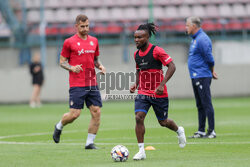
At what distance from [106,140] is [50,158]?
270 cm

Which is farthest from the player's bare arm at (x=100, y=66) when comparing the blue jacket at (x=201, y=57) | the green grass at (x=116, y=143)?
the blue jacket at (x=201, y=57)

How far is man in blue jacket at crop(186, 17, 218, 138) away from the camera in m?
10.5

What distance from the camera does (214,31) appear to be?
2852cm

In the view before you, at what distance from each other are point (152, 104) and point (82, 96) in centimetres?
151

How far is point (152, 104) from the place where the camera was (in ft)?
26.4

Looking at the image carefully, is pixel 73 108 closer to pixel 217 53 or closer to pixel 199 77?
pixel 199 77

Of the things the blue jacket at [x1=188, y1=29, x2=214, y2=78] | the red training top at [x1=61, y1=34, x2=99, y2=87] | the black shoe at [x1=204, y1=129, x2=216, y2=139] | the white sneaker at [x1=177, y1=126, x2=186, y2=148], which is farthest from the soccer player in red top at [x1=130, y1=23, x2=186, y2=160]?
the blue jacket at [x1=188, y1=29, x2=214, y2=78]

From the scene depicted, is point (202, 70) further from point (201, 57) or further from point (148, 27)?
point (148, 27)

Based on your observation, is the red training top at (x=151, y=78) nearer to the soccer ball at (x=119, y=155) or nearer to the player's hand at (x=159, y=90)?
the player's hand at (x=159, y=90)

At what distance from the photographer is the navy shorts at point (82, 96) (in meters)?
9.06

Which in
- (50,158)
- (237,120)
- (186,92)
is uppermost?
(50,158)

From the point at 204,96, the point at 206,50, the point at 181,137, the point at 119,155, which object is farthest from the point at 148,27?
the point at 204,96

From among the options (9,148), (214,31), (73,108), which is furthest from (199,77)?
(214,31)

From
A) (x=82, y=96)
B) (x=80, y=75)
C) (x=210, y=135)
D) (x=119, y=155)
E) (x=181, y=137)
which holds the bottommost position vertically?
(x=210, y=135)
